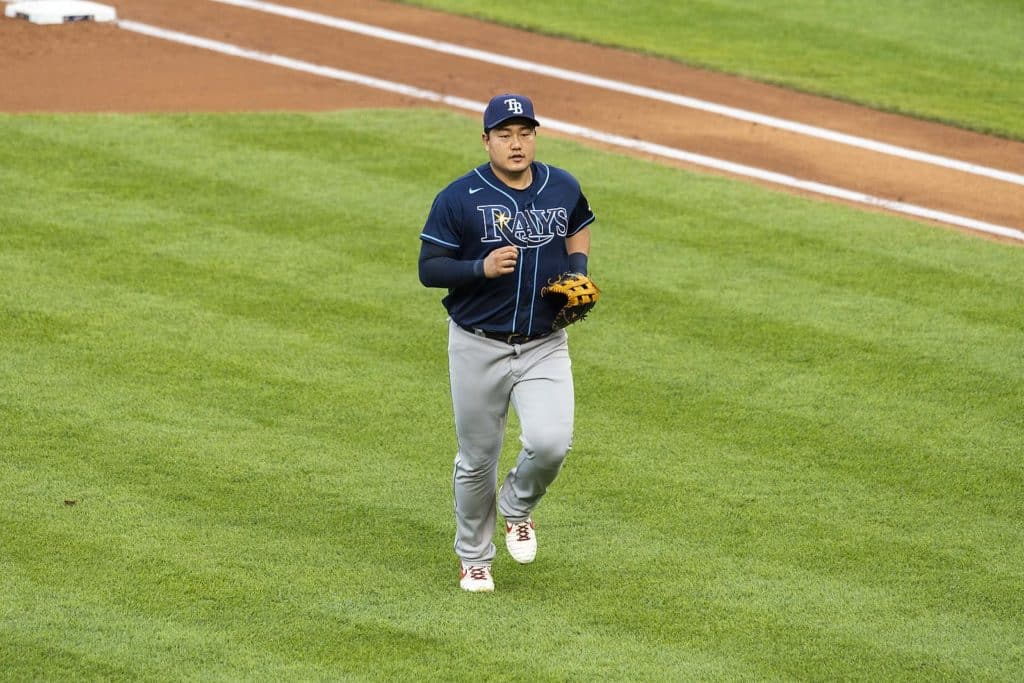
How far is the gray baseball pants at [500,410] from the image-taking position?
627 cm

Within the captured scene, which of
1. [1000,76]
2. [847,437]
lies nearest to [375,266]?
[847,437]

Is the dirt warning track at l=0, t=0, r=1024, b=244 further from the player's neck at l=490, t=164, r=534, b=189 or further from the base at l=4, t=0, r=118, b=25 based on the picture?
the player's neck at l=490, t=164, r=534, b=189

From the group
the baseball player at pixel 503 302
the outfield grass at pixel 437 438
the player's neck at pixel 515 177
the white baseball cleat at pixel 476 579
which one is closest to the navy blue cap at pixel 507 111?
the baseball player at pixel 503 302

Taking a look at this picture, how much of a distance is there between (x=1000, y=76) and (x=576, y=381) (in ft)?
29.6

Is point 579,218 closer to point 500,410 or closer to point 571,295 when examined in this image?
point 571,295

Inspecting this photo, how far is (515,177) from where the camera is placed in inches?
249

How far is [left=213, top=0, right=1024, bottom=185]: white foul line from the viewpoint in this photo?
13.4m

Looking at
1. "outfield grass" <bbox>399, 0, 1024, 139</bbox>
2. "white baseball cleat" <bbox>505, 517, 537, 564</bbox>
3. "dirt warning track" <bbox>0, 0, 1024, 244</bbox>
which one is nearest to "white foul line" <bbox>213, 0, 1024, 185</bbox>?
"dirt warning track" <bbox>0, 0, 1024, 244</bbox>

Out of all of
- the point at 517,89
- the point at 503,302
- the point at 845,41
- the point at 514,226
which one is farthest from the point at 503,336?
the point at 845,41

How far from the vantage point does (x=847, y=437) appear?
8.15 metres

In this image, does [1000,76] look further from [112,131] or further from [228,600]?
[228,600]

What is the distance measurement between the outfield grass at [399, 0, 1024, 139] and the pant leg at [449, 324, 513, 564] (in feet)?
29.9

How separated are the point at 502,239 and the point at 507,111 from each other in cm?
51

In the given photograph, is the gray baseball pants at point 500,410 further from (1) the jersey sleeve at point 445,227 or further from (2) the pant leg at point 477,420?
(1) the jersey sleeve at point 445,227
